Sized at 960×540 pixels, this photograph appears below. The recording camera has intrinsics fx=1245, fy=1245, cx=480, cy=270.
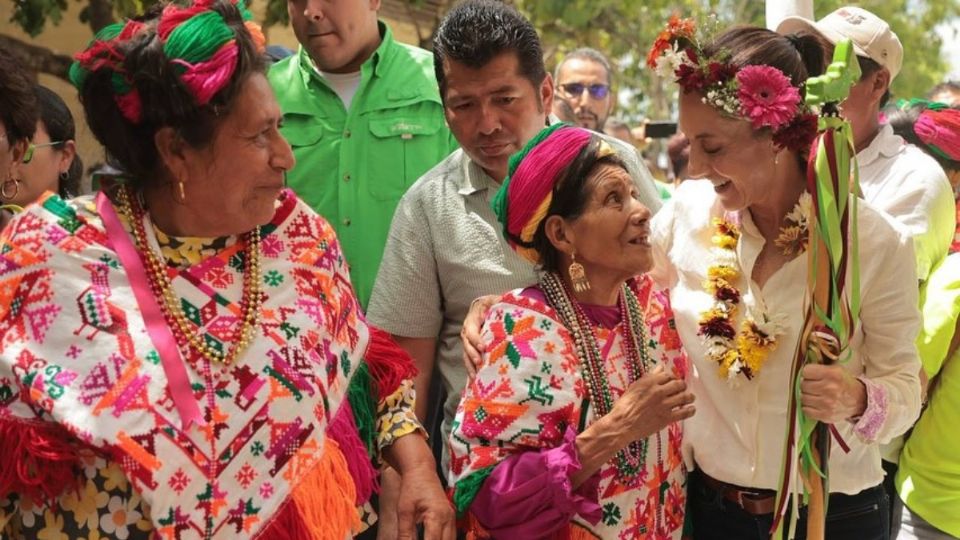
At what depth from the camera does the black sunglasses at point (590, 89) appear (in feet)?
26.1

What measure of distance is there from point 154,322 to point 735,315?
162cm

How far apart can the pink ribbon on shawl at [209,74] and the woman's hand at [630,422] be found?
4.22 ft

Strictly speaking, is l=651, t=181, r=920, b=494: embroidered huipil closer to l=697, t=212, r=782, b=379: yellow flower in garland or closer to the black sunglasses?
l=697, t=212, r=782, b=379: yellow flower in garland

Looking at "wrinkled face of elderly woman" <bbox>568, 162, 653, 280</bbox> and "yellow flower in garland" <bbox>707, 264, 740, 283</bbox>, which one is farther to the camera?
"yellow flower in garland" <bbox>707, 264, 740, 283</bbox>

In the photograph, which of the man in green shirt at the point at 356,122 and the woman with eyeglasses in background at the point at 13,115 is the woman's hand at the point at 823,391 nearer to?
the man in green shirt at the point at 356,122

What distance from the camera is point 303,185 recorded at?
4543 mm

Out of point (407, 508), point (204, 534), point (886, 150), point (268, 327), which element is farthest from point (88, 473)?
point (886, 150)

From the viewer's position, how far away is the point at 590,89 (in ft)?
26.1

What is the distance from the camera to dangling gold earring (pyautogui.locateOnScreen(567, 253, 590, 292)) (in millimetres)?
3439

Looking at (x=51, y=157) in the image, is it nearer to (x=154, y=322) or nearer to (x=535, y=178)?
(x=154, y=322)

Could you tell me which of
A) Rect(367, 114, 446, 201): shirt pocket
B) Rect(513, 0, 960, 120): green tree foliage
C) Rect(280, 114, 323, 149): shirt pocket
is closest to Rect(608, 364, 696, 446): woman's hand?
Rect(367, 114, 446, 201): shirt pocket

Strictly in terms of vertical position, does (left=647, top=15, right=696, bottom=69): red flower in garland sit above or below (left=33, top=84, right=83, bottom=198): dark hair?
above

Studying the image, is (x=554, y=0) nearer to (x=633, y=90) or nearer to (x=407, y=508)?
(x=633, y=90)

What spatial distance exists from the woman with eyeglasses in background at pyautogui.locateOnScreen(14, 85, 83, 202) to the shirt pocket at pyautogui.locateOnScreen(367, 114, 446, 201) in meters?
1.08
